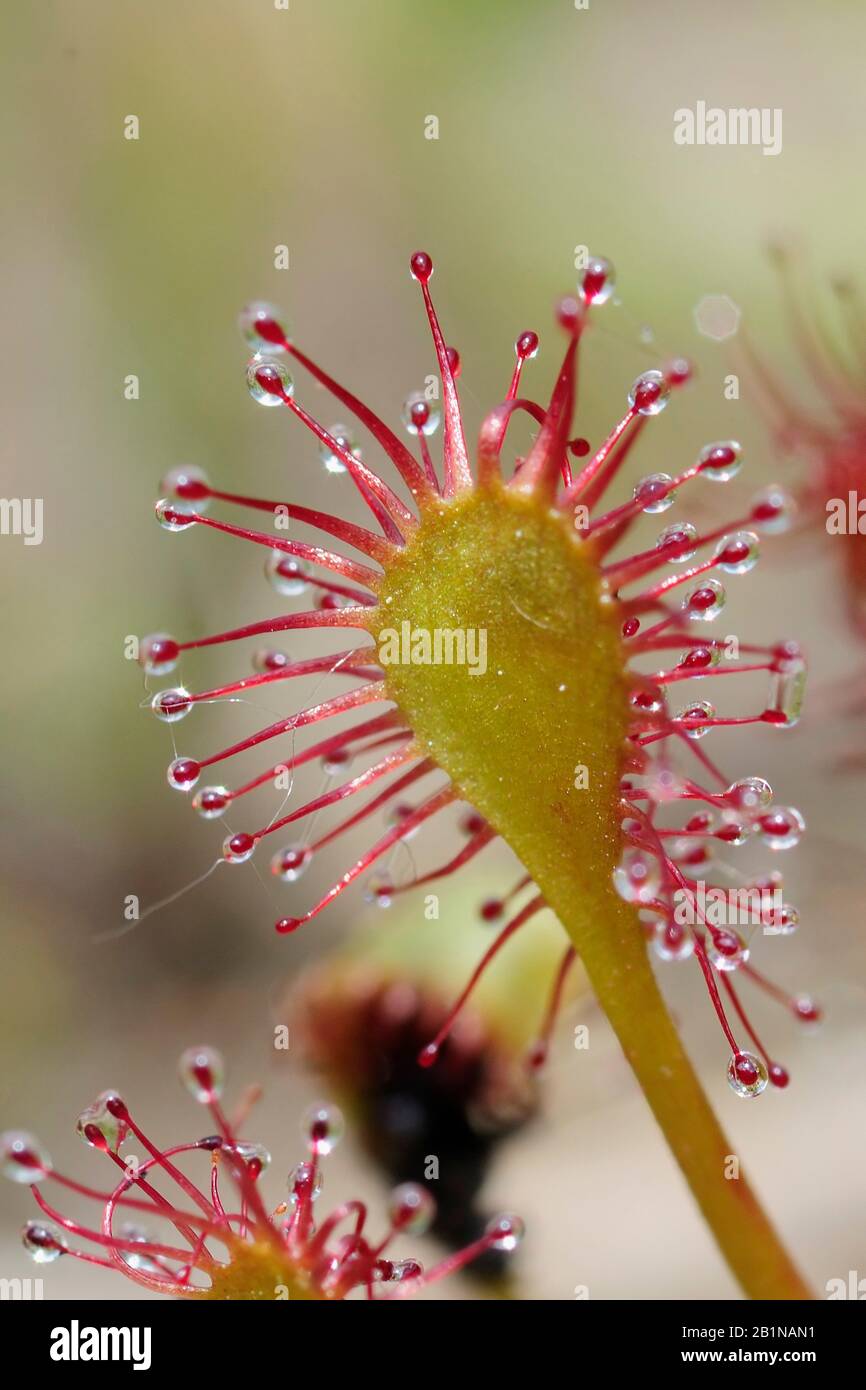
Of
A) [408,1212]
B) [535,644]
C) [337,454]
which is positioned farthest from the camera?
[408,1212]

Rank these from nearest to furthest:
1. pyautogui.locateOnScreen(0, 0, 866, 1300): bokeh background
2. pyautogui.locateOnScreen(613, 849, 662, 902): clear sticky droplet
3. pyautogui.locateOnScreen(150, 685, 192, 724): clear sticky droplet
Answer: pyautogui.locateOnScreen(613, 849, 662, 902): clear sticky droplet → pyautogui.locateOnScreen(150, 685, 192, 724): clear sticky droplet → pyautogui.locateOnScreen(0, 0, 866, 1300): bokeh background

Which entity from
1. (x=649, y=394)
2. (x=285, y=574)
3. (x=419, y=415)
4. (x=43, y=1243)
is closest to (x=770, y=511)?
(x=649, y=394)

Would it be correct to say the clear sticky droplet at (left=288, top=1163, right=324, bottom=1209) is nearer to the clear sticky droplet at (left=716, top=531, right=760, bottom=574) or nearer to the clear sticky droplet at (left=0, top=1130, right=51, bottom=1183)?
the clear sticky droplet at (left=0, top=1130, right=51, bottom=1183)

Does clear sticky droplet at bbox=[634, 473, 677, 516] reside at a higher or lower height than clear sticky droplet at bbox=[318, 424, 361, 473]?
lower

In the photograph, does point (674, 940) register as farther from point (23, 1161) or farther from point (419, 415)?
point (23, 1161)

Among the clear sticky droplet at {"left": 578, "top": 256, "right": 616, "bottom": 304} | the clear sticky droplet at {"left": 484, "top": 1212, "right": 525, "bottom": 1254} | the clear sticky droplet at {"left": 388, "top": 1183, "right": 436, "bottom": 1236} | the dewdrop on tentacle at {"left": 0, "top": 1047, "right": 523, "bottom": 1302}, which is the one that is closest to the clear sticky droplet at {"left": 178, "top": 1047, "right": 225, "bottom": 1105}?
the dewdrop on tentacle at {"left": 0, "top": 1047, "right": 523, "bottom": 1302}

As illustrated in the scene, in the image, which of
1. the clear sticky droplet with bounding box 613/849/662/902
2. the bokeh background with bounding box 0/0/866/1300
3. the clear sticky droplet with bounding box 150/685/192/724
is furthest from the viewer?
the bokeh background with bounding box 0/0/866/1300

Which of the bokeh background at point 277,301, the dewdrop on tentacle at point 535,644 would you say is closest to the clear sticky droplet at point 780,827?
the dewdrop on tentacle at point 535,644

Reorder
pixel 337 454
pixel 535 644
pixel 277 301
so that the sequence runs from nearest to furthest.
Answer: pixel 535 644 < pixel 337 454 < pixel 277 301

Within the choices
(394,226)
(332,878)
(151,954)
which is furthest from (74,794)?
(394,226)
